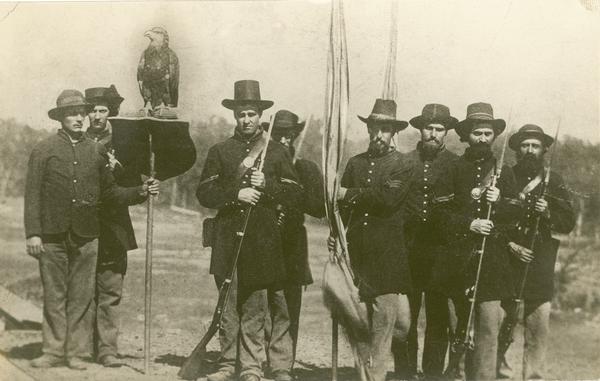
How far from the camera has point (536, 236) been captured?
569cm

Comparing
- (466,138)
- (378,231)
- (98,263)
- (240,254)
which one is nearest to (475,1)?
(466,138)

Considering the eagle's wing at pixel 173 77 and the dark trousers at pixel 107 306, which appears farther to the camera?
the eagle's wing at pixel 173 77

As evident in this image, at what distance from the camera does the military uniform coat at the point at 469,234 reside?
5387 millimetres

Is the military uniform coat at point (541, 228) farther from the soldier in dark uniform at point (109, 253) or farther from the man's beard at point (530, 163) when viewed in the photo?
the soldier in dark uniform at point (109, 253)

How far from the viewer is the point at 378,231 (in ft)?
17.6

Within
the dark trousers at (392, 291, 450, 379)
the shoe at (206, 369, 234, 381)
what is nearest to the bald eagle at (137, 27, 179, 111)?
the shoe at (206, 369, 234, 381)

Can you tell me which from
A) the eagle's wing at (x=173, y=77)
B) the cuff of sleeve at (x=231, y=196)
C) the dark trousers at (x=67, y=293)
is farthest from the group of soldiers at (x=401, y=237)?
the dark trousers at (x=67, y=293)

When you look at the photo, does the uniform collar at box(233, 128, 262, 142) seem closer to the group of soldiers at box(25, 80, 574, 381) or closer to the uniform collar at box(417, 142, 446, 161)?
the group of soldiers at box(25, 80, 574, 381)

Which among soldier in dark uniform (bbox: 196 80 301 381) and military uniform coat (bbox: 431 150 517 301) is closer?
soldier in dark uniform (bbox: 196 80 301 381)

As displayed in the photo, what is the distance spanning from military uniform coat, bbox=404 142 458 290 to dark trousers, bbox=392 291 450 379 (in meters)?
0.16

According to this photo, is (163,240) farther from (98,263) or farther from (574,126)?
(574,126)

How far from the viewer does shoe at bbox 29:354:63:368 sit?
539cm

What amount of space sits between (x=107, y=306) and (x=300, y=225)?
156cm

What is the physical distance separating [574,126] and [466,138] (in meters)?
1.18
